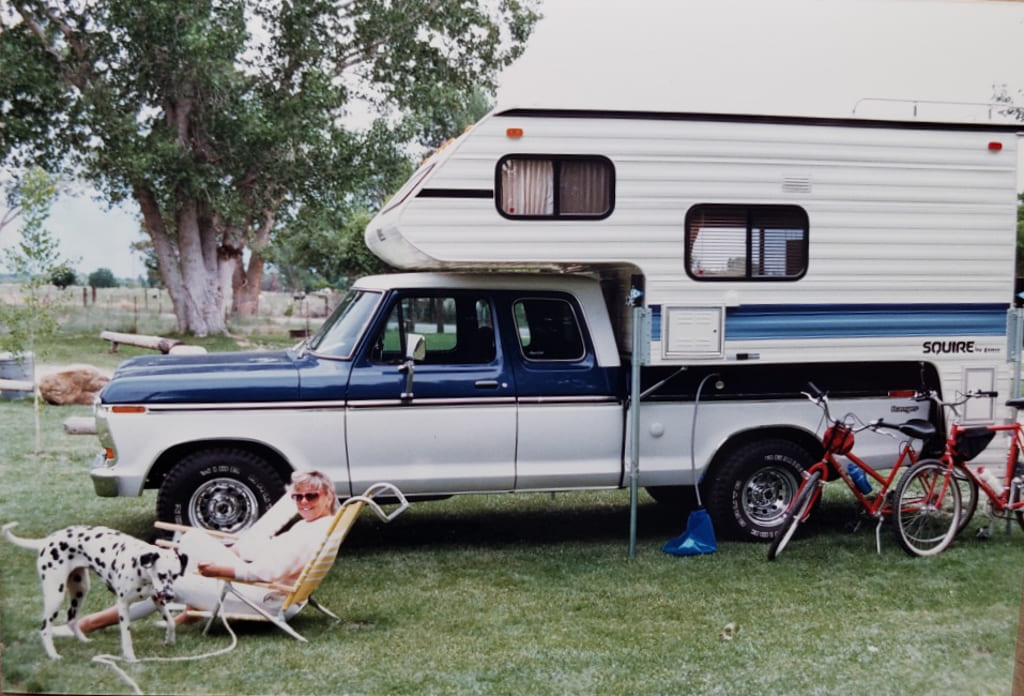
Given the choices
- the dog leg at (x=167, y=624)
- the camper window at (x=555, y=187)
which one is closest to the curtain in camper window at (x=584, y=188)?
the camper window at (x=555, y=187)

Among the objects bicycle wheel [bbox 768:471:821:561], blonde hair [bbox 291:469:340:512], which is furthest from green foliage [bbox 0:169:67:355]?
bicycle wheel [bbox 768:471:821:561]

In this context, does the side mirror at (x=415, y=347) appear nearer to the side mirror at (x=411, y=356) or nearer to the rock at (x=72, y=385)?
the side mirror at (x=411, y=356)

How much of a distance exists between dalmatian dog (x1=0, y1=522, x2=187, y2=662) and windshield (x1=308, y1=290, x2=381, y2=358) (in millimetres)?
1263

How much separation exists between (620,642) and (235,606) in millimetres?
1597

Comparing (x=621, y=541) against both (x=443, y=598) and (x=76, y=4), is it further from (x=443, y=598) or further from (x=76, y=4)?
(x=76, y=4)

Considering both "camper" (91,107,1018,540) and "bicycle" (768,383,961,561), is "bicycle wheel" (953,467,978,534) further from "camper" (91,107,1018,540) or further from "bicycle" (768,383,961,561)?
"camper" (91,107,1018,540)

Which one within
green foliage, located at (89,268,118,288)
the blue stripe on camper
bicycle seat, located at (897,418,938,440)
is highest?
green foliage, located at (89,268,118,288)

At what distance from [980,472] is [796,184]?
175 centimetres

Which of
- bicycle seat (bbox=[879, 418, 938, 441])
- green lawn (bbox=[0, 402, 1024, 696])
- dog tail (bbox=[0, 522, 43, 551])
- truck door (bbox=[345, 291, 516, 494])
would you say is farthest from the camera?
bicycle seat (bbox=[879, 418, 938, 441])

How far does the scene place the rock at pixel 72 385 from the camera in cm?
486

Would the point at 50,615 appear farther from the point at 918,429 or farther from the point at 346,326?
the point at 918,429

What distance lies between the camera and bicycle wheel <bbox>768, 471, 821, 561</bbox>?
206 inches

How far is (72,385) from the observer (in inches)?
193

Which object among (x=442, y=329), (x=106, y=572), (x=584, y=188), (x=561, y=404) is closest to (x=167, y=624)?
(x=106, y=572)
